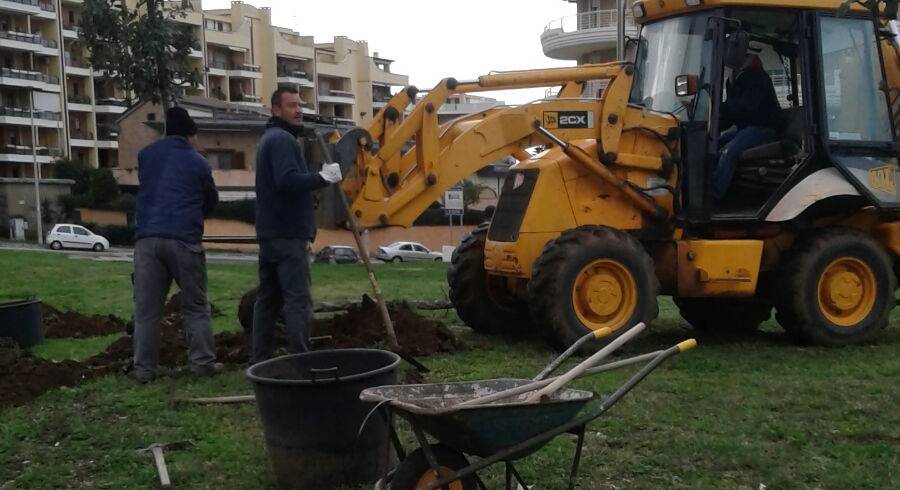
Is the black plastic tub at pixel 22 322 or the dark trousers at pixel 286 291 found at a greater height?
the dark trousers at pixel 286 291

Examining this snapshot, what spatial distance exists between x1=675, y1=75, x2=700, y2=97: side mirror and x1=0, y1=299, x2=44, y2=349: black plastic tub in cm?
616

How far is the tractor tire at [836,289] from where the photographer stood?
8.87 m

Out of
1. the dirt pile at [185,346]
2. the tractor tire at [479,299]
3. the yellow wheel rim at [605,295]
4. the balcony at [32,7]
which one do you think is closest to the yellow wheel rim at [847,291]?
the yellow wheel rim at [605,295]

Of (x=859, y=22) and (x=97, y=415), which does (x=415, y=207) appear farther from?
(x=859, y=22)

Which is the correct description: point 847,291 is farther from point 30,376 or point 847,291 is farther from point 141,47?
point 141,47

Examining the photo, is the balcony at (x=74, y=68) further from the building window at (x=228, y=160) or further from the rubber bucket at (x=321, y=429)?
the rubber bucket at (x=321, y=429)

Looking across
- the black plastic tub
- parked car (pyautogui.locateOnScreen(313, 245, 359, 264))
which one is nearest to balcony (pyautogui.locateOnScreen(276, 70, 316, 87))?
parked car (pyautogui.locateOnScreen(313, 245, 359, 264))

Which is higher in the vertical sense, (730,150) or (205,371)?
(730,150)

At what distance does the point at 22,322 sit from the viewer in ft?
30.8

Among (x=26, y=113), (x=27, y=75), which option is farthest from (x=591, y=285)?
(x=26, y=113)

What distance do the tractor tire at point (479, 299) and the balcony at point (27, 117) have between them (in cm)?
6426

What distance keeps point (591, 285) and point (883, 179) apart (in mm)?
2924

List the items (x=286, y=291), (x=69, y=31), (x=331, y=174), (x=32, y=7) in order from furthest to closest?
(x=69, y=31)
(x=32, y=7)
(x=286, y=291)
(x=331, y=174)

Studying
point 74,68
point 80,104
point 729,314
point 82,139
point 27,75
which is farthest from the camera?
point 74,68
